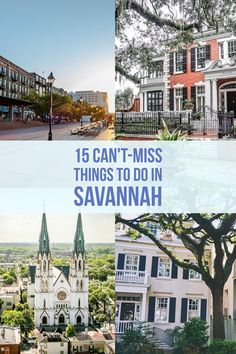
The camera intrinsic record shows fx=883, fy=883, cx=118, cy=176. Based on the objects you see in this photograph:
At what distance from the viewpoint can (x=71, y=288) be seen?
456 cm

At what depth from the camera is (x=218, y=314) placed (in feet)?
15.1

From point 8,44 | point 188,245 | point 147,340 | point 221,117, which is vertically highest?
point 8,44

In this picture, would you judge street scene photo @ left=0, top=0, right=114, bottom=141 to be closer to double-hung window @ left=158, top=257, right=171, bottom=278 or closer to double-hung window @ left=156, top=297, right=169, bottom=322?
double-hung window @ left=158, top=257, right=171, bottom=278

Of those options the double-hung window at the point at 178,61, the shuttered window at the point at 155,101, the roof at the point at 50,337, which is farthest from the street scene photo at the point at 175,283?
the double-hung window at the point at 178,61

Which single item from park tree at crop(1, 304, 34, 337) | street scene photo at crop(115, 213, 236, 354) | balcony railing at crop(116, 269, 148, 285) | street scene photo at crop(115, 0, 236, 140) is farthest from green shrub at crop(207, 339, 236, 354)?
street scene photo at crop(115, 0, 236, 140)

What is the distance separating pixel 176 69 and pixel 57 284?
128 cm

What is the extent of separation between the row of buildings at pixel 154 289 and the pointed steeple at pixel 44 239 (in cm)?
36

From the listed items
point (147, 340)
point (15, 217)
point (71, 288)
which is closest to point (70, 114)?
point (15, 217)

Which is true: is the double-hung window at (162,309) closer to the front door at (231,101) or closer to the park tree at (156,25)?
the front door at (231,101)

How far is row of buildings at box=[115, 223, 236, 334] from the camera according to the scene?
456 cm

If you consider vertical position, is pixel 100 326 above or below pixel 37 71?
below

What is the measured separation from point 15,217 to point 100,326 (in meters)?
0.71

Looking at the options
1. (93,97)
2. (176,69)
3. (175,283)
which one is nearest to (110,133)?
(93,97)

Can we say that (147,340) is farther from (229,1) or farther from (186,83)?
(229,1)
